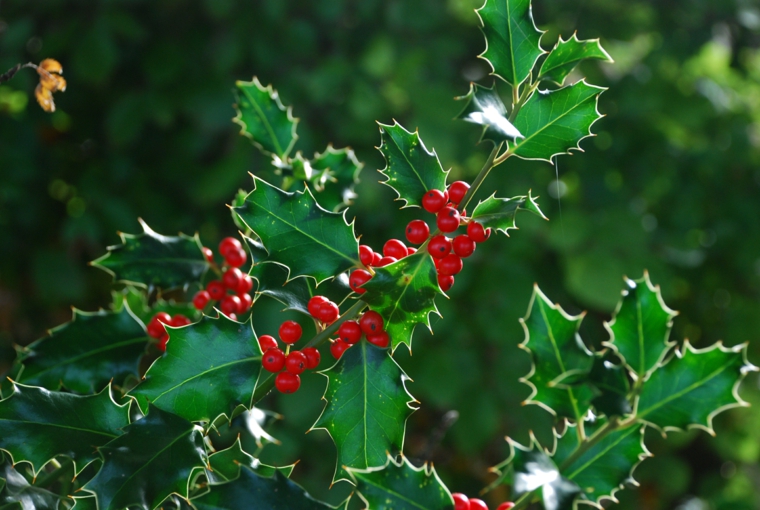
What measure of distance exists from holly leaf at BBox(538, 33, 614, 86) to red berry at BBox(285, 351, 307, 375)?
0.92ft

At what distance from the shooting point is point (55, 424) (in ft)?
1.72

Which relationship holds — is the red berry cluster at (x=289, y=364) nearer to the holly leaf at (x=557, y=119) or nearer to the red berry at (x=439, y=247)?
the red berry at (x=439, y=247)

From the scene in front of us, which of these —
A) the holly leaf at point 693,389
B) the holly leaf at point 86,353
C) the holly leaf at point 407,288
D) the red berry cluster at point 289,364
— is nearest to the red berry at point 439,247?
the holly leaf at point 407,288

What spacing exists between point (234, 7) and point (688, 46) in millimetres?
1419

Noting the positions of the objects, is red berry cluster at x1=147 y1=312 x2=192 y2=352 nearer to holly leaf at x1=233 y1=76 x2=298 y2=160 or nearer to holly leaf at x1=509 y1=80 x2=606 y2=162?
holly leaf at x1=233 y1=76 x2=298 y2=160

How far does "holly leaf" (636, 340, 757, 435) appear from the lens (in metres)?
0.61

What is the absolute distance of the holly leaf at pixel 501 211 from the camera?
499mm

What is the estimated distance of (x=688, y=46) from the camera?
2219mm

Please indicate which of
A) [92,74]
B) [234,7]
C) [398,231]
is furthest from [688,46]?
[92,74]

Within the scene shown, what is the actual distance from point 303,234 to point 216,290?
21 cm

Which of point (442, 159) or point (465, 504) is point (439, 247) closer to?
point (465, 504)

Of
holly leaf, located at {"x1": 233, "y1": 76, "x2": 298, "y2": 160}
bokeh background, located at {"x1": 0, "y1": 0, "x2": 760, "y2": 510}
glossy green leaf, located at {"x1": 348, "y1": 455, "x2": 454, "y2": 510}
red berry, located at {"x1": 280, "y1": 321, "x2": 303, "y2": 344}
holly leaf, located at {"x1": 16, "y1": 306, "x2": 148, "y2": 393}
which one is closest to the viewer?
glossy green leaf, located at {"x1": 348, "y1": 455, "x2": 454, "y2": 510}

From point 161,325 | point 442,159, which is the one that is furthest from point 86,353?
point 442,159

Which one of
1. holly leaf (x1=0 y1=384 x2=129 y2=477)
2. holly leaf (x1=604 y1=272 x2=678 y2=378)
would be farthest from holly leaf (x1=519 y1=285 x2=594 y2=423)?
holly leaf (x1=0 y1=384 x2=129 y2=477)
